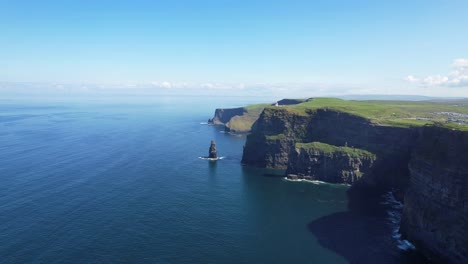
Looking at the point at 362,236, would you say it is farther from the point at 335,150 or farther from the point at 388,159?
the point at 335,150

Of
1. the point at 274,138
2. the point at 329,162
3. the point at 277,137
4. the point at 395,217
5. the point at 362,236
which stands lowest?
the point at 395,217

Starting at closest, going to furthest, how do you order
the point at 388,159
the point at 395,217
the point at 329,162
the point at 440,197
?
1. the point at 440,197
2. the point at 395,217
3. the point at 388,159
4. the point at 329,162

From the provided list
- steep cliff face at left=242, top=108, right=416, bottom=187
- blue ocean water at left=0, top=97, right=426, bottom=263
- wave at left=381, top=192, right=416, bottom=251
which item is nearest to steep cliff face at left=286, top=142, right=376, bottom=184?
steep cliff face at left=242, top=108, right=416, bottom=187

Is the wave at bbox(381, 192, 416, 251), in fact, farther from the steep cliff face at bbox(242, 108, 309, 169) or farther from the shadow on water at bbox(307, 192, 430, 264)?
the steep cliff face at bbox(242, 108, 309, 169)

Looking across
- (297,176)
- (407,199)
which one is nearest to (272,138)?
(297,176)

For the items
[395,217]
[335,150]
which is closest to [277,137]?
[335,150]

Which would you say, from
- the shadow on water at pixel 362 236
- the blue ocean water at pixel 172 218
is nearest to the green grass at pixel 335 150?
the blue ocean water at pixel 172 218
